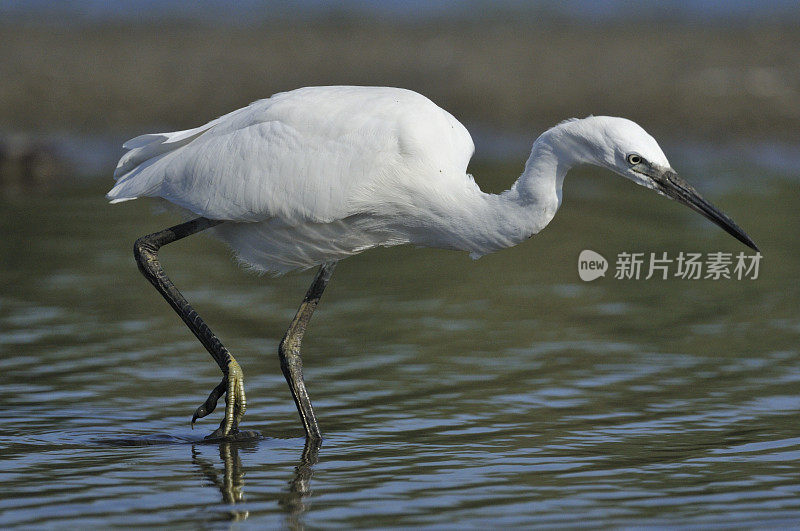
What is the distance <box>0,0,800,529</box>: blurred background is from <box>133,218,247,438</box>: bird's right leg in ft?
0.67

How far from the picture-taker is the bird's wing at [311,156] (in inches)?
313

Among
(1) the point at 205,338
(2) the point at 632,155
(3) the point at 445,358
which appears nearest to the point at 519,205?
(2) the point at 632,155

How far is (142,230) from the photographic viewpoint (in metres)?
15.3

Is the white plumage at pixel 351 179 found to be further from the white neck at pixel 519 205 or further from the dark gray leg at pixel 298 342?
the dark gray leg at pixel 298 342

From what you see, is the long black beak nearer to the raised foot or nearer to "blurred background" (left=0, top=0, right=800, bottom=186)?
the raised foot

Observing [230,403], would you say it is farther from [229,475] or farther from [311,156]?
[311,156]

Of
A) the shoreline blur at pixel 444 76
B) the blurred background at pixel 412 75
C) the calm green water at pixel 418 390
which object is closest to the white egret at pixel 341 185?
the calm green water at pixel 418 390

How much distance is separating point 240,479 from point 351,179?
1677mm

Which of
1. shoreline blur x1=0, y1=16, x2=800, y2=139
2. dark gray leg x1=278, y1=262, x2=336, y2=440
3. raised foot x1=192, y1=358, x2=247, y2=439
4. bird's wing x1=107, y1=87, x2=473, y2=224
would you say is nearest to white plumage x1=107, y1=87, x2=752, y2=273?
bird's wing x1=107, y1=87, x2=473, y2=224

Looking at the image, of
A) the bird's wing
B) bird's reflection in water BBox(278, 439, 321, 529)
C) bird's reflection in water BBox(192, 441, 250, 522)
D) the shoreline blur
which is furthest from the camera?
the shoreline blur

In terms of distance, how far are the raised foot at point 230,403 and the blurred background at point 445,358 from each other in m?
0.17

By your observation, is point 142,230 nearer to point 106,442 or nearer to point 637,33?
point 106,442

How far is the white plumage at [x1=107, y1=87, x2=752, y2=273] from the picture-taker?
7.73 meters

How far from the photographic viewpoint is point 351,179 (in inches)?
313
